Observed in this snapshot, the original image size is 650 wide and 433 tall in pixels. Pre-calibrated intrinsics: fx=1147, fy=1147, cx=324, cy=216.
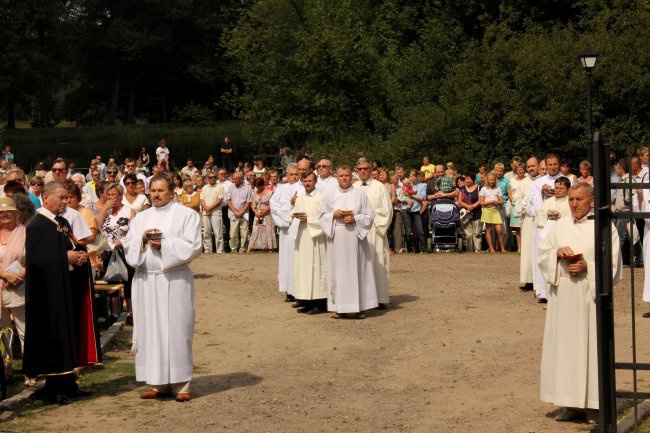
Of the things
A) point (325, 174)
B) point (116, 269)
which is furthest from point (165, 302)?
point (325, 174)

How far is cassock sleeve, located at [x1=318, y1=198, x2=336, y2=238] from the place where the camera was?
15820 millimetres

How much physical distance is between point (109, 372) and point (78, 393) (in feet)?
3.91

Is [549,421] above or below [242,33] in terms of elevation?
below

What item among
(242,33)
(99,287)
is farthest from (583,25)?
(99,287)

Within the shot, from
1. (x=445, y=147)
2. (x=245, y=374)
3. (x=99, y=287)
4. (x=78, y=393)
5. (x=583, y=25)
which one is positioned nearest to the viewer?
(x=78, y=393)

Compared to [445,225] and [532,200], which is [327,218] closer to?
[532,200]

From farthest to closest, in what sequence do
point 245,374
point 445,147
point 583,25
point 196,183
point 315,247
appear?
point 583,25
point 445,147
point 196,183
point 315,247
point 245,374

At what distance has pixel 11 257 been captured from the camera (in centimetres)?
1138

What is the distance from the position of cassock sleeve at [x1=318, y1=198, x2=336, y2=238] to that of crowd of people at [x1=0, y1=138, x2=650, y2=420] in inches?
1.3

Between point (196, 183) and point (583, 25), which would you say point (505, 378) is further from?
point (583, 25)

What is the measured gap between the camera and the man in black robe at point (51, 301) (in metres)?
10.7

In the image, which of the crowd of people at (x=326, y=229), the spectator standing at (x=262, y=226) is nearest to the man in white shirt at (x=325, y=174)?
the crowd of people at (x=326, y=229)

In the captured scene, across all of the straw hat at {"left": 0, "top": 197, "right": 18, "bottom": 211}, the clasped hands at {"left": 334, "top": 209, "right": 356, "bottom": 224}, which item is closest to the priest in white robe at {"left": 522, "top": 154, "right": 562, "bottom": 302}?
the clasped hands at {"left": 334, "top": 209, "right": 356, "bottom": 224}

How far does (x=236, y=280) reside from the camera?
2031 cm
